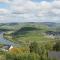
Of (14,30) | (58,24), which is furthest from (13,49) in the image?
(58,24)

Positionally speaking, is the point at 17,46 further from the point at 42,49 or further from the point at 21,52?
the point at 42,49

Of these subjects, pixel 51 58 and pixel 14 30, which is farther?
pixel 14 30

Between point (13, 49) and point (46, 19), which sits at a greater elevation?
point (46, 19)

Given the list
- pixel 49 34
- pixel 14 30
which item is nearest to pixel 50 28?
pixel 49 34

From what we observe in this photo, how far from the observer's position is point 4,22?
289 cm

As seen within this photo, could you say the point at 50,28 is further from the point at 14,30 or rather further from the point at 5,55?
the point at 5,55

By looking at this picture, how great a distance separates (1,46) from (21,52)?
13.7 inches

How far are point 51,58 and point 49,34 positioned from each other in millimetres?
476

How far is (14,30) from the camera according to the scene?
2.90 meters

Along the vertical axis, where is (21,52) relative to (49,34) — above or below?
below

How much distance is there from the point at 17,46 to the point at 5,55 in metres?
0.28

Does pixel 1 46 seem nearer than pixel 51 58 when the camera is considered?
No

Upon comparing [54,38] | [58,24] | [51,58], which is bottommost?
[51,58]

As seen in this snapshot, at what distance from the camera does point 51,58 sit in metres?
2.63
